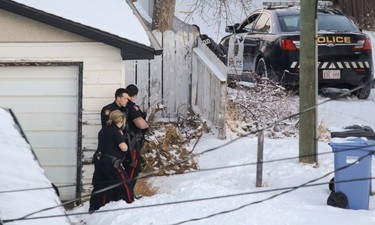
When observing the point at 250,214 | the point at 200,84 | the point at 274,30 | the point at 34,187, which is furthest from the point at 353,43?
the point at 34,187

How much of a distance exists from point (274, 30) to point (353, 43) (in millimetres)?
1391

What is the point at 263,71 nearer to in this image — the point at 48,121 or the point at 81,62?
the point at 81,62

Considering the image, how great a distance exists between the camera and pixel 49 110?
463 inches

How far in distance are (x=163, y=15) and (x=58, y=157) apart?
15.8 feet

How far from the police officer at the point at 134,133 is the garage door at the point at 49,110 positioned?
3.95 feet

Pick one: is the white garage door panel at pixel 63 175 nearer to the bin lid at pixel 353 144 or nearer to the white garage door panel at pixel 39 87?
the white garage door panel at pixel 39 87

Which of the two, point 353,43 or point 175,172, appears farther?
Answer: point 353,43

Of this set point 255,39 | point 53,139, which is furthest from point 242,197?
point 255,39

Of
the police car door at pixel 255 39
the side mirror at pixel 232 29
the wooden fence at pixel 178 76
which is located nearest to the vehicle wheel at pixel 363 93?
the police car door at pixel 255 39

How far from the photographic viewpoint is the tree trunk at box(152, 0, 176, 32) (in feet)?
51.4

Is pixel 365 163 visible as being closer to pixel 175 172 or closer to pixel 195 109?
pixel 175 172

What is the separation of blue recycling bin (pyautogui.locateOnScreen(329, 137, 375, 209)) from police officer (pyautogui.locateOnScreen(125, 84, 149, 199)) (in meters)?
2.36

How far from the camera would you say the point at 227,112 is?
1425cm

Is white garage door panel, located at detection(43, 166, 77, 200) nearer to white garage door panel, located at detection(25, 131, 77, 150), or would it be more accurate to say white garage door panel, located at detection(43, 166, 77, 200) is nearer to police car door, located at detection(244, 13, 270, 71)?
white garage door panel, located at detection(25, 131, 77, 150)
